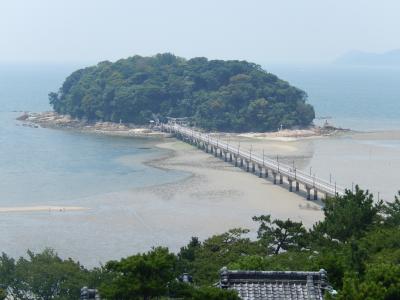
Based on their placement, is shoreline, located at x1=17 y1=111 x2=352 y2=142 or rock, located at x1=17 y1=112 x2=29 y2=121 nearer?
shoreline, located at x1=17 y1=111 x2=352 y2=142

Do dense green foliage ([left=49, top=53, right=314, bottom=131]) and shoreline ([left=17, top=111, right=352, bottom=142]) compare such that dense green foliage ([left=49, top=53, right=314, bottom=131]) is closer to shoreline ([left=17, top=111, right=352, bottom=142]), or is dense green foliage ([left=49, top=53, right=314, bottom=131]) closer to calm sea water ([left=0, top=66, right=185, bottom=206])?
shoreline ([left=17, top=111, right=352, bottom=142])

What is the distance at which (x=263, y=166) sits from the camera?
50125 mm

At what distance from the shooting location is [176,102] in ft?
268

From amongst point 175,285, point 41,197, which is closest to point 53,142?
point 41,197

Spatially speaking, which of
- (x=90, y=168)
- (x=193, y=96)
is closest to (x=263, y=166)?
(x=90, y=168)

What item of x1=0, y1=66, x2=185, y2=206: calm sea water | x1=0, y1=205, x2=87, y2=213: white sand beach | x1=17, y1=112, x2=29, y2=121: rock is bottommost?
x1=0, y1=205, x2=87, y2=213: white sand beach

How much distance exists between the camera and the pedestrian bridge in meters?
41.9

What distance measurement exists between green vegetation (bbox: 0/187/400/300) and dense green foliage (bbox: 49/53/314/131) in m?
48.2

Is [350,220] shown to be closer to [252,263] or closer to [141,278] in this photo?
[252,263]

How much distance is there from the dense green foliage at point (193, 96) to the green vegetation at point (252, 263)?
48174mm

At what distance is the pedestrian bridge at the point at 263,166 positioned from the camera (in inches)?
1651

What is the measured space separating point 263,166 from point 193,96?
32269mm

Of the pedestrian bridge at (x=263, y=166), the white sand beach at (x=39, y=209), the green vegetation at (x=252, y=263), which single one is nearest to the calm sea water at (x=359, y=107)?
the pedestrian bridge at (x=263, y=166)

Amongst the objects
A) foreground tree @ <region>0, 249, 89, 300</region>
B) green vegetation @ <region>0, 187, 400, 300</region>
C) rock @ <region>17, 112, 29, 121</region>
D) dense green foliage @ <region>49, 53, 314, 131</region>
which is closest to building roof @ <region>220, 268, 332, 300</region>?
green vegetation @ <region>0, 187, 400, 300</region>
